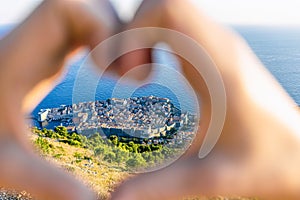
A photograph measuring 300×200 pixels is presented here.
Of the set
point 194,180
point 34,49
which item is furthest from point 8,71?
point 194,180

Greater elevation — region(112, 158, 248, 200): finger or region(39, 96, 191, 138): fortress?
region(39, 96, 191, 138): fortress

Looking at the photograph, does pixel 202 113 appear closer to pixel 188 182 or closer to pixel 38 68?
pixel 188 182

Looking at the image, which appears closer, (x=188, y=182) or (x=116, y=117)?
(x=188, y=182)

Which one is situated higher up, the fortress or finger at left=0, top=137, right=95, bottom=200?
the fortress

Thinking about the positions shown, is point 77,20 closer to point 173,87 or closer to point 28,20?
point 28,20

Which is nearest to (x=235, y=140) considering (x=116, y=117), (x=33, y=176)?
(x=33, y=176)

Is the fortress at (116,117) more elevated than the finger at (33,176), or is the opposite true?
the fortress at (116,117)

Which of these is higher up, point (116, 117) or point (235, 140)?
point (116, 117)

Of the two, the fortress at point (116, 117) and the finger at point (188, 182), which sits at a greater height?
the fortress at point (116, 117)
